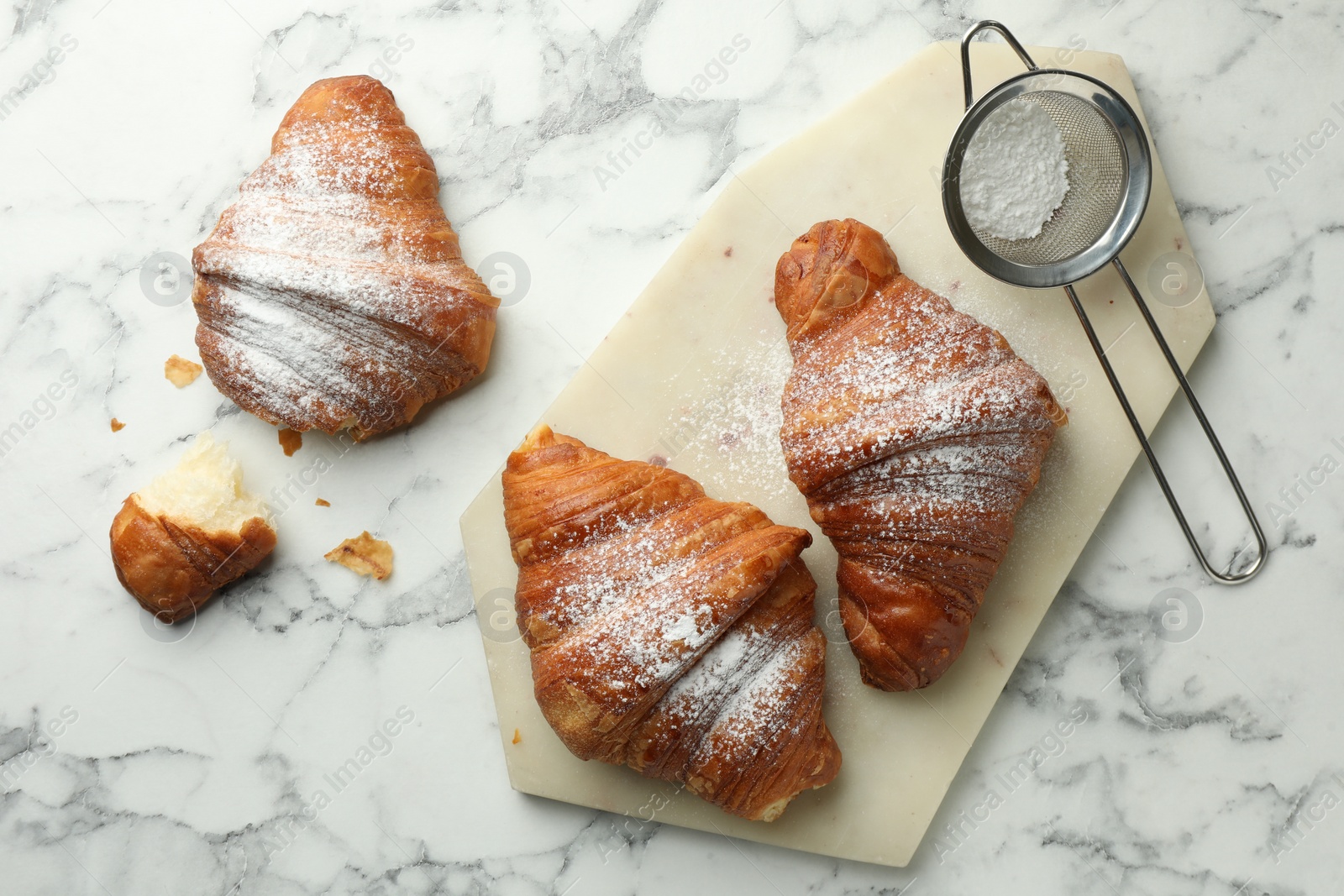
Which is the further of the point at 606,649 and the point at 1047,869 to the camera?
the point at 1047,869

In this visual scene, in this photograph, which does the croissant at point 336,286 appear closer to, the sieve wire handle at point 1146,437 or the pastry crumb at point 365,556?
the pastry crumb at point 365,556

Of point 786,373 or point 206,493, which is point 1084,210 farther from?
point 206,493

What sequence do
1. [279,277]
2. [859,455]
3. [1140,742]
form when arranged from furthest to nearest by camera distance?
1. [1140,742]
2. [279,277]
3. [859,455]

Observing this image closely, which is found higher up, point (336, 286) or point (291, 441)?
point (336, 286)

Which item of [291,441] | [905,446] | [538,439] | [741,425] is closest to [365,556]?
[291,441]

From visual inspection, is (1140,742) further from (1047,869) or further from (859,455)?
(859,455)

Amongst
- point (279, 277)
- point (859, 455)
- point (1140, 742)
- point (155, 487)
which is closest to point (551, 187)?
point (279, 277)
